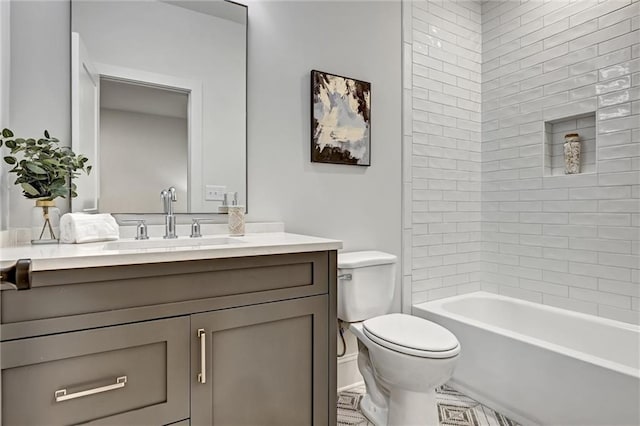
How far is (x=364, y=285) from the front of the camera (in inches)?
77.4

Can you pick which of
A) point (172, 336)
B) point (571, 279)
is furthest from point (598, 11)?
point (172, 336)

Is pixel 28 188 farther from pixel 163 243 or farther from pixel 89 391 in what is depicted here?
pixel 89 391

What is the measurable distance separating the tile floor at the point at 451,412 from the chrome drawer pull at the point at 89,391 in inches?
46.0

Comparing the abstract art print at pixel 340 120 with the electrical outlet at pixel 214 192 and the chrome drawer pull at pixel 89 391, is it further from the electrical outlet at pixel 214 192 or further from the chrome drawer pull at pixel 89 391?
the chrome drawer pull at pixel 89 391

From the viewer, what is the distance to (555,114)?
2.34 m

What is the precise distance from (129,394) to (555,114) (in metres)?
2.60

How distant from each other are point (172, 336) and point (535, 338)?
2.03 m

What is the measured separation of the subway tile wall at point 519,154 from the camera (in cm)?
208

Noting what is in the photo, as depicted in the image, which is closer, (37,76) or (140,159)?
(37,76)

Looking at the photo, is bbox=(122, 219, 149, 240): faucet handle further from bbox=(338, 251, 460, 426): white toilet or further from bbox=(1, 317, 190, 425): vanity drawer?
bbox=(338, 251, 460, 426): white toilet

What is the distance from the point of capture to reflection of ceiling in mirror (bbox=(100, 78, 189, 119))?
160 cm

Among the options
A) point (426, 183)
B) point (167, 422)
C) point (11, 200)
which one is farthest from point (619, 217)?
point (11, 200)

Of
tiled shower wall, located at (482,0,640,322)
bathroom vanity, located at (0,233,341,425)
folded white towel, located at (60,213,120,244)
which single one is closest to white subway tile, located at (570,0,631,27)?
tiled shower wall, located at (482,0,640,322)

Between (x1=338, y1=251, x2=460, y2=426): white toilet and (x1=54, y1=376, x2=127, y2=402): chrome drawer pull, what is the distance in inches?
40.1
